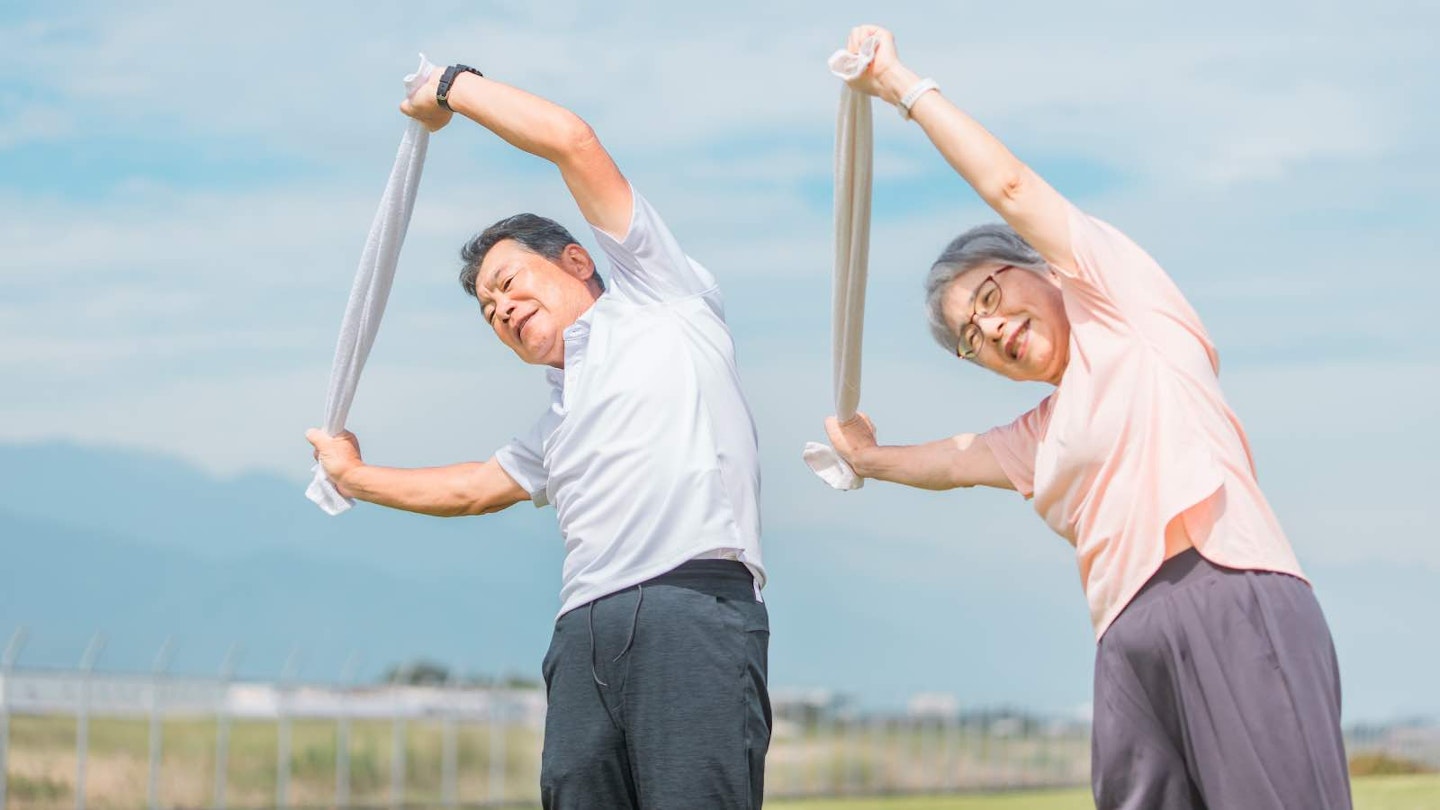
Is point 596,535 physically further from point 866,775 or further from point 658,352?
point 866,775

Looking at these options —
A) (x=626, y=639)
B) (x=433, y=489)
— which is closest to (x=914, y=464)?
(x=626, y=639)

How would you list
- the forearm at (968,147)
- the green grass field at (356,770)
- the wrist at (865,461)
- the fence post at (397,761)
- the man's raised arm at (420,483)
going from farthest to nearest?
the fence post at (397,761) < the green grass field at (356,770) < the man's raised arm at (420,483) < the wrist at (865,461) < the forearm at (968,147)

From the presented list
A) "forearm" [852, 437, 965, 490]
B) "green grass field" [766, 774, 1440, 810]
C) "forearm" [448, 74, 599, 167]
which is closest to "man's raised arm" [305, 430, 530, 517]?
"forearm" [852, 437, 965, 490]

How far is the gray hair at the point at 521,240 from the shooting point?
5.49 meters

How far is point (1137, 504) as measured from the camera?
4.29m

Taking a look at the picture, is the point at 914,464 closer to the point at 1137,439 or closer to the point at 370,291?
the point at 1137,439

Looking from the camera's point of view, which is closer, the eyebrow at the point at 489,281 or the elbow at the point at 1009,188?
the elbow at the point at 1009,188

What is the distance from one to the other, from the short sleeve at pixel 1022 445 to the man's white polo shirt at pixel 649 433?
2.22 feet

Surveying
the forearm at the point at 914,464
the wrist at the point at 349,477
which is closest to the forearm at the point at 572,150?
the forearm at the point at 914,464

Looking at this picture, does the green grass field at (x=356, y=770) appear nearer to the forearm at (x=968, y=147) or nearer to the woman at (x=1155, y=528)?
the woman at (x=1155, y=528)

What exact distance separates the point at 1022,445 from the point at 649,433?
1.01 m

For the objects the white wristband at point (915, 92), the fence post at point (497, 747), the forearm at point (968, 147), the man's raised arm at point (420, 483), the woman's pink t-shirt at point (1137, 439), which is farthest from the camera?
the fence post at point (497, 747)

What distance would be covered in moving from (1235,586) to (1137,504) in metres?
0.29

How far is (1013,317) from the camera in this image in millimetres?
4574
